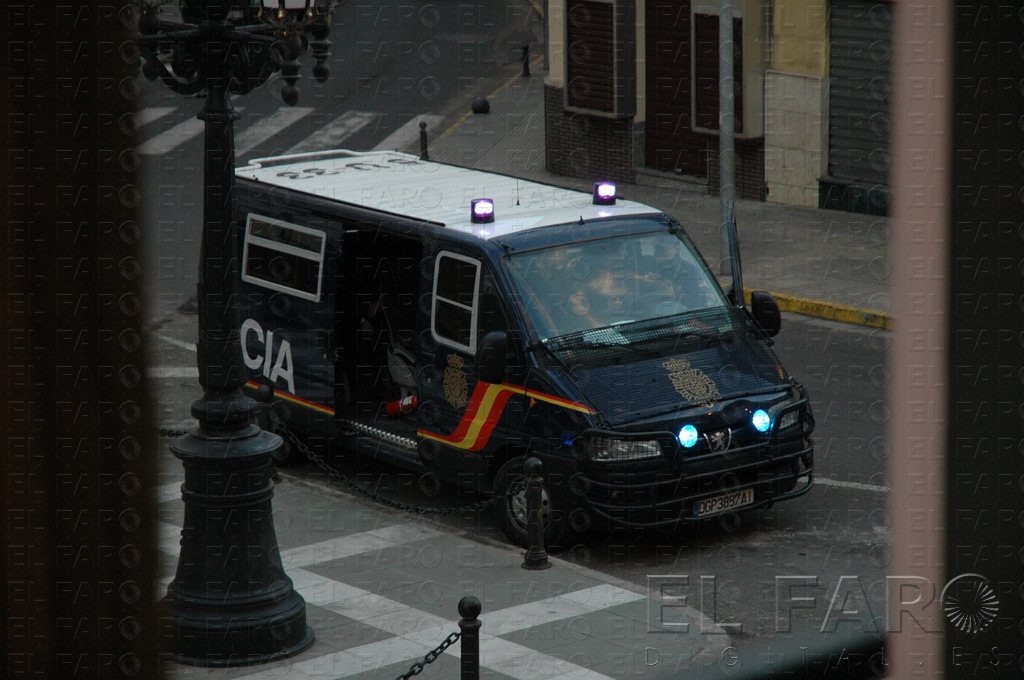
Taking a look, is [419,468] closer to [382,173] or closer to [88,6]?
[382,173]

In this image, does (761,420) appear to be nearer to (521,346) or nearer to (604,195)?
(521,346)

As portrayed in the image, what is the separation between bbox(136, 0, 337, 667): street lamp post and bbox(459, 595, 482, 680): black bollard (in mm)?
1776

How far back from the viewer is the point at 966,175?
1.23m

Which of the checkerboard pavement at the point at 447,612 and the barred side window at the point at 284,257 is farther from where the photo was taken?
the barred side window at the point at 284,257

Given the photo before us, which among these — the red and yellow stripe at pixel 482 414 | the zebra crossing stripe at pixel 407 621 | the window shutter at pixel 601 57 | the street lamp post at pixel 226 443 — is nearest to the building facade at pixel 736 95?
the window shutter at pixel 601 57

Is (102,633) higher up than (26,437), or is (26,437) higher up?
(26,437)

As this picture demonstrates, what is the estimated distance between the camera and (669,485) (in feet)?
29.0

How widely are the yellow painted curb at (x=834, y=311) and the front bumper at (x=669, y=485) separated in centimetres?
623

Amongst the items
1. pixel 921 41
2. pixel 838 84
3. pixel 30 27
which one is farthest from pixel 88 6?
pixel 838 84

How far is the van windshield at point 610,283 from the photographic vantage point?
9398 mm

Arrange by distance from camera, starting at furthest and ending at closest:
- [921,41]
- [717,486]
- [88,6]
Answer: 1. [717,486]
2. [921,41]
3. [88,6]

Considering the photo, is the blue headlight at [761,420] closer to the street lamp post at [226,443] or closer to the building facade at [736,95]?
the street lamp post at [226,443]

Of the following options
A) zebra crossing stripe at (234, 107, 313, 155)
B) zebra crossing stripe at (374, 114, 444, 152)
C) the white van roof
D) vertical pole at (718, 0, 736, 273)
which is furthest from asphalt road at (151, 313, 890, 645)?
zebra crossing stripe at (234, 107, 313, 155)

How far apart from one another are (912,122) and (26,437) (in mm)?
788
